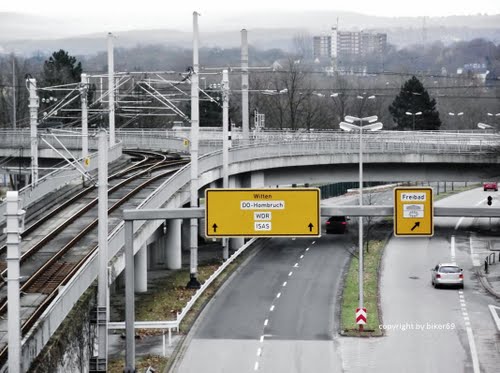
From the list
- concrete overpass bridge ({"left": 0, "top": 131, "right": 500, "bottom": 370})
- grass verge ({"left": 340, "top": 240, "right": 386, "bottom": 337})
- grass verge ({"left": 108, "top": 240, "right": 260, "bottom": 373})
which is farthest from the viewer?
concrete overpass bridge ({"left": 0, "top": 131, "right": 500, "bottom": 370})

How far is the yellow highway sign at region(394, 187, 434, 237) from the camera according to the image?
96.3ft

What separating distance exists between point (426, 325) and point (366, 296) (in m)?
6.93

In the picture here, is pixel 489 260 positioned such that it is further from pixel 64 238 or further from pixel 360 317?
pixel 64 238

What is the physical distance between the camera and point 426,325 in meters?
42.2

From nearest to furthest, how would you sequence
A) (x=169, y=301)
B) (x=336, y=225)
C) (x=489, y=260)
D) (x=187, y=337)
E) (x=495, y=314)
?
(x=187, y=337) < (x=495, y=314) < (x=169, y=301) < (x=489, y=260) < (x=336, y=225)

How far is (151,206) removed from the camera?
44.9 meters

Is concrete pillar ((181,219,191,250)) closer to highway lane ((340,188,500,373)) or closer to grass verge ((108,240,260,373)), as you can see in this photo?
grass verge ((108,240,260,373))

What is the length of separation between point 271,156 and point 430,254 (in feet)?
46.3

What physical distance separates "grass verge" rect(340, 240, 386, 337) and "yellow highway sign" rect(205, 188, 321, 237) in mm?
11990

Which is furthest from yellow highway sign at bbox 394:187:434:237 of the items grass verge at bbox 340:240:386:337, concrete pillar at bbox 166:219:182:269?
concrete pillar at bbox 166:219:182:269

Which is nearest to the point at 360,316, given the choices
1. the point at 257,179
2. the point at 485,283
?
the point at 485,283

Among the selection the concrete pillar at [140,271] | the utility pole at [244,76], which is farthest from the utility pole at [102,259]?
the utility pole at [244,76]

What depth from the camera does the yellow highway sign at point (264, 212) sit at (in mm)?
29297

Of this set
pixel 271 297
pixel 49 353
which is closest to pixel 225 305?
pixel 271 297
